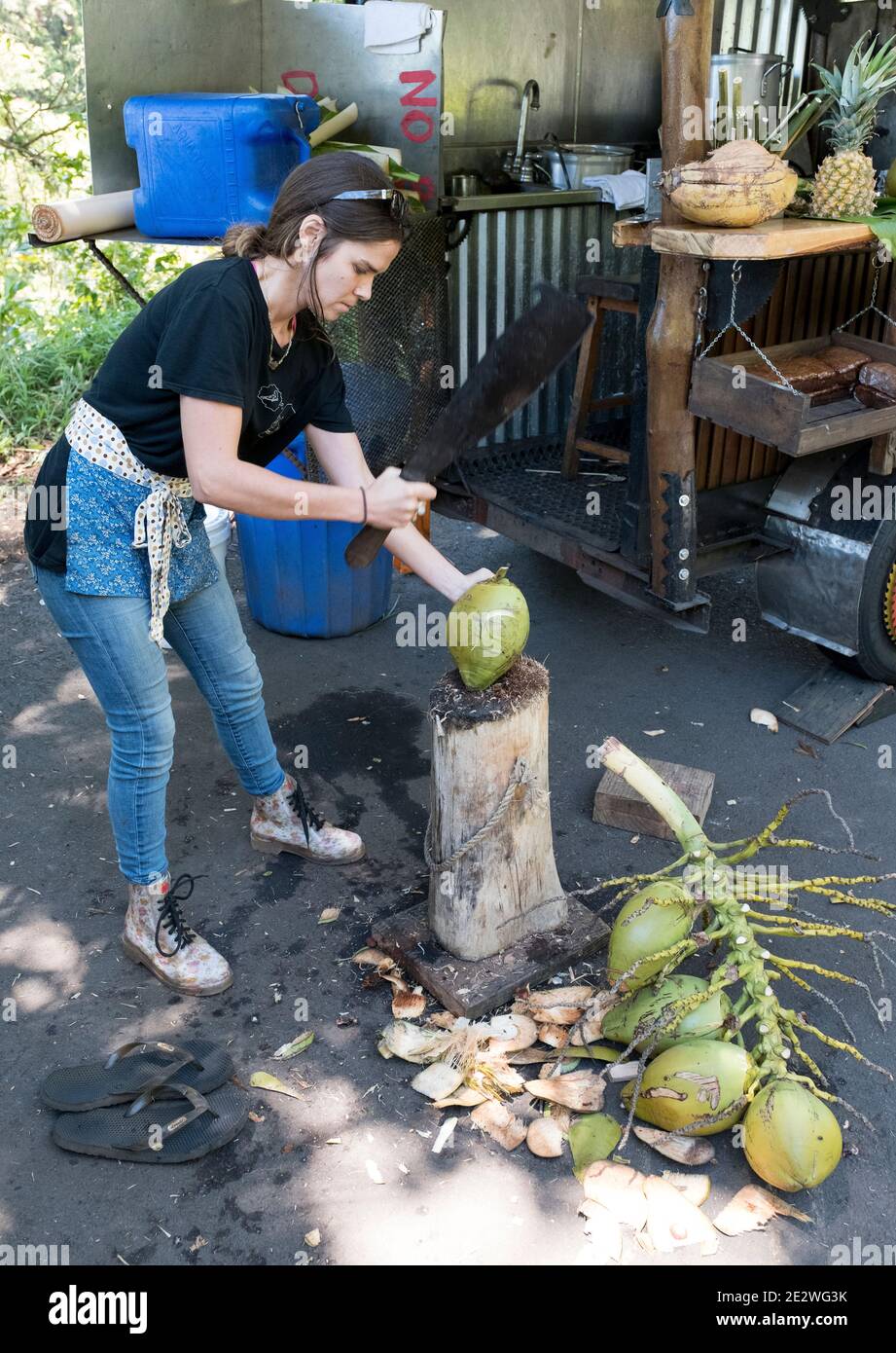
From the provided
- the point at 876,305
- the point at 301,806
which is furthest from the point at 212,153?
the point at 876,305

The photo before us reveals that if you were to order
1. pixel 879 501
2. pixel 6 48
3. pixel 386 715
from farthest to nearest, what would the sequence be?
pixel 6 48
pixel 386 715
pixel 879 501

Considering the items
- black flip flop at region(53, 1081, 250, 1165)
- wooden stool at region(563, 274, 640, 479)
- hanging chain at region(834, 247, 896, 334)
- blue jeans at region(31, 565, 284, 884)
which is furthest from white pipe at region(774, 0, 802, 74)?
black flip flop at region(53, 1081, 250, 1165)

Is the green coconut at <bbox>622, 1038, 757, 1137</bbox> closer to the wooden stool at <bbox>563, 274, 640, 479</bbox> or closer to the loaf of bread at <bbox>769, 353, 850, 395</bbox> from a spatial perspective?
the loaf of bread at <bbox>769, 353, 850, 395</bbox>

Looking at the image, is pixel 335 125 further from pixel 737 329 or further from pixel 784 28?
pixel 784 28

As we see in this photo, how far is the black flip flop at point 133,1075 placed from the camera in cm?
240

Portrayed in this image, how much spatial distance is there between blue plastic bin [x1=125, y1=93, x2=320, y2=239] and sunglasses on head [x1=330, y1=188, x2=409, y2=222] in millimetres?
1681

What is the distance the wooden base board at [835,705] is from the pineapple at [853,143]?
1.54m

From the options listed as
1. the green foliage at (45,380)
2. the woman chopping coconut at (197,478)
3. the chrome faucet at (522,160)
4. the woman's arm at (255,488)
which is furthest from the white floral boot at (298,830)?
the green foliage at (45,380)

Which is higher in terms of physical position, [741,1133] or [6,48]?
[6,48]

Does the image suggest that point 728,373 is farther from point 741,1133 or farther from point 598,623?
point 741,1133

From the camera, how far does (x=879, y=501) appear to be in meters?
3.79

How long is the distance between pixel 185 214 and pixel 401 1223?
329 cm

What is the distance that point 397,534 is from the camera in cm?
279

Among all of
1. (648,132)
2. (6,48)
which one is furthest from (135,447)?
(6,48)
